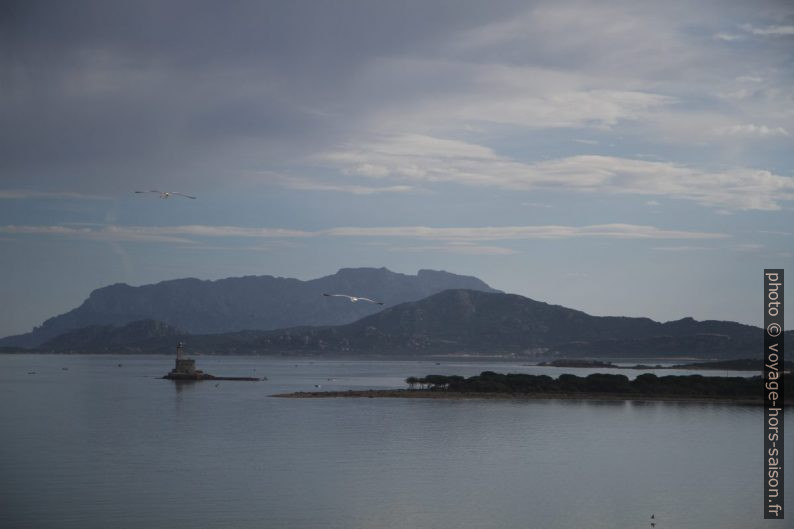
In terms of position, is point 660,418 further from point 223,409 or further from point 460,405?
point 223,409

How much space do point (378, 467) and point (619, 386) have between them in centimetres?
7278

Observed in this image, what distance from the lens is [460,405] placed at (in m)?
109

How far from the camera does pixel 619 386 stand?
400 feet

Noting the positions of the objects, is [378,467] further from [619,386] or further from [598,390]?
[598,390]

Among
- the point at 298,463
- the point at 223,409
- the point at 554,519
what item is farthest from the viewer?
the point at 223,409

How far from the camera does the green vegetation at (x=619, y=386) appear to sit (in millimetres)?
117500

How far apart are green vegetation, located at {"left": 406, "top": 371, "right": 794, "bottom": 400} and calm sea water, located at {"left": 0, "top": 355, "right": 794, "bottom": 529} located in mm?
14388

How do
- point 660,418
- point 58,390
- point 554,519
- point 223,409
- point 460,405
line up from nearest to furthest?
point 554,519 → point 660,418 → point 223,409 → point 460,405 → point 58,390

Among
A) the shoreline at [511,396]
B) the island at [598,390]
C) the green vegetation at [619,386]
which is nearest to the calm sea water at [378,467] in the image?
the shoreline at [511,396]

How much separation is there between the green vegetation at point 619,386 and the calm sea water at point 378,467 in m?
14.4

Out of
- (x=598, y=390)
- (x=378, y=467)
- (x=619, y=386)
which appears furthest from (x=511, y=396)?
(x=378, y=467)

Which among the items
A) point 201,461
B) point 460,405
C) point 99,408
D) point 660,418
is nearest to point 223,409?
point 99,408

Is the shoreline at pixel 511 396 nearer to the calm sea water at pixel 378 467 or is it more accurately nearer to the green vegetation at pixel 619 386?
the green vegetation at pixel 619 386

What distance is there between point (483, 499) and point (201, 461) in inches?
842
